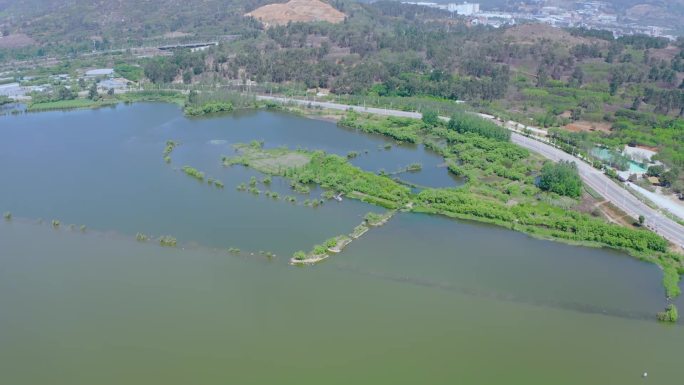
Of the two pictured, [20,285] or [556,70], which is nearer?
[20,285]

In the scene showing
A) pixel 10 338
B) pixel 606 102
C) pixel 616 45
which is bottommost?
pixel 10 338

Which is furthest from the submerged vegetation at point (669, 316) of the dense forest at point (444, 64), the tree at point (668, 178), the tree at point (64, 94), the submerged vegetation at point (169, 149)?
the tree at point (64, 94)

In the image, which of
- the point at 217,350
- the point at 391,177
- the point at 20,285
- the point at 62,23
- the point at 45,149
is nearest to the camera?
the point at 217,350

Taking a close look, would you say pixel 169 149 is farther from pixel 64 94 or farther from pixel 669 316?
pixel 669 316

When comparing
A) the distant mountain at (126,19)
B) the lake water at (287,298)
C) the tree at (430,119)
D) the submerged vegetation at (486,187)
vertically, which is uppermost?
the distant mountain at (126,19)

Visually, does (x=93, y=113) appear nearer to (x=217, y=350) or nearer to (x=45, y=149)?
(x=45, y=149)

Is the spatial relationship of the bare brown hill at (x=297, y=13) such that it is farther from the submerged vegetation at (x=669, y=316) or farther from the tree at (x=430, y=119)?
the submerged vegetation at (x=669, y=316)

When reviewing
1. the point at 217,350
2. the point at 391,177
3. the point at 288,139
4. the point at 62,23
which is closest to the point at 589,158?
the point at 391,177
